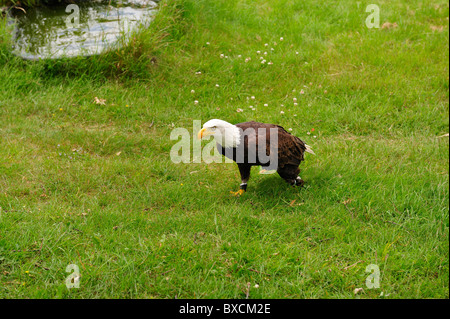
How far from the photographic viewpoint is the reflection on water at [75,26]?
22.4ft

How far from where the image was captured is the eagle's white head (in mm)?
4160

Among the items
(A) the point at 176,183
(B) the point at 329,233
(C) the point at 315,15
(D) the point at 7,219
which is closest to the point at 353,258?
(B) the point at 329,233

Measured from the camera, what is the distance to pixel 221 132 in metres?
4.19

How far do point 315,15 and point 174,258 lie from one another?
602 cm

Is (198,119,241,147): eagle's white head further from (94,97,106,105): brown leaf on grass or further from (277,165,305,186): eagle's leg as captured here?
(94,97,106,105): brown leaf on grass

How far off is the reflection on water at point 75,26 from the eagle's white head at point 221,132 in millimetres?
3367

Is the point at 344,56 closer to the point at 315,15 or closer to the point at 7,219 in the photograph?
the point at 315,15

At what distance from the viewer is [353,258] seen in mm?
3727

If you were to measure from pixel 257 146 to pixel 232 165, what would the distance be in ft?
3.81

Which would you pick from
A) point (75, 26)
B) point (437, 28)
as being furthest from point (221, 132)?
point (437, 28)

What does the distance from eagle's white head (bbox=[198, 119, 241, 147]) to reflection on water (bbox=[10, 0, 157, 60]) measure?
3.37m

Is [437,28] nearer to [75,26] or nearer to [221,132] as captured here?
[221,132]

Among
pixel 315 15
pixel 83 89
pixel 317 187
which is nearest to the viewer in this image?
pixel 317 187
